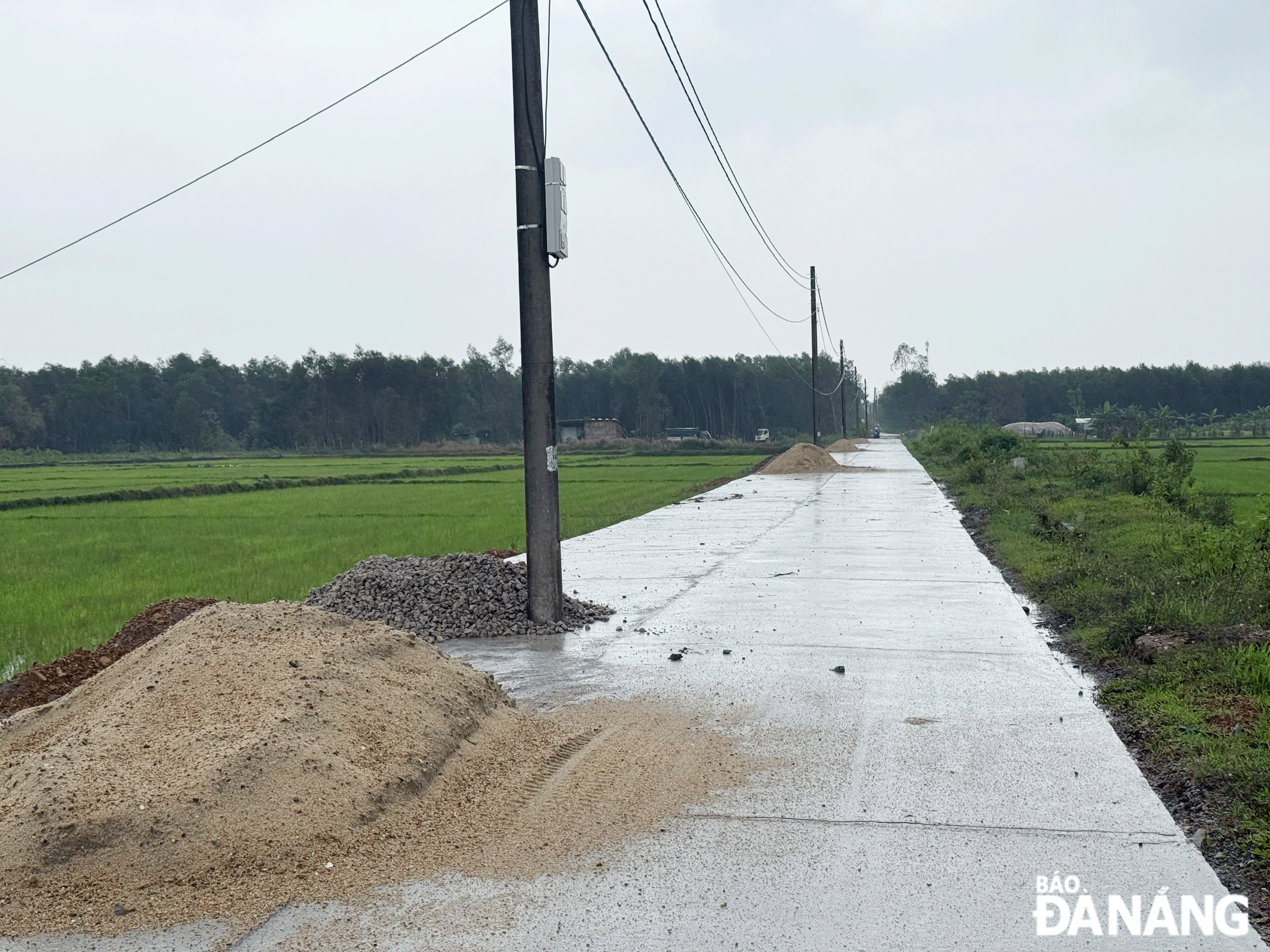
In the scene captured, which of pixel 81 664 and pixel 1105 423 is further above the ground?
pixel 1105 423

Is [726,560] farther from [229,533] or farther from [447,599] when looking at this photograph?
[229,533]

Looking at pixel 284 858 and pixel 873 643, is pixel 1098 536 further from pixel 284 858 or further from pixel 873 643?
pixel 284 858

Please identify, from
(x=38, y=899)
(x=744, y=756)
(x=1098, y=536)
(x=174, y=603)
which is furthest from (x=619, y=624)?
(x=1098, y=536)

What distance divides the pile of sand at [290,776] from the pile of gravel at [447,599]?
10.8 ft

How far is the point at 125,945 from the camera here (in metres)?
3.85

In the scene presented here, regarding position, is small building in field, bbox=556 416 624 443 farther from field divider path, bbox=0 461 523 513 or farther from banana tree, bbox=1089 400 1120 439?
field divider path, bbox=0 461 523 513

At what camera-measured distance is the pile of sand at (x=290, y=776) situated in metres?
4.36

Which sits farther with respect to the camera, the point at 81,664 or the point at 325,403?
the point at 325,403

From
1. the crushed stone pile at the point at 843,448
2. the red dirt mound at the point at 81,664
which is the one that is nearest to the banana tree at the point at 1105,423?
the crushed stone pile at the point at 843,448

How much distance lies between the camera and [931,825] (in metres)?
4.86

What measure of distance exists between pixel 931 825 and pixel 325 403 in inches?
4590

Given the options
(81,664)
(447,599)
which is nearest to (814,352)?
(447,599)

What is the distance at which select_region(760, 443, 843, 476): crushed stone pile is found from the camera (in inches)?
1734

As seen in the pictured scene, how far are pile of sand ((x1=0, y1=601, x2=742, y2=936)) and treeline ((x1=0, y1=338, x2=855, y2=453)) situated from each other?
332 feet
